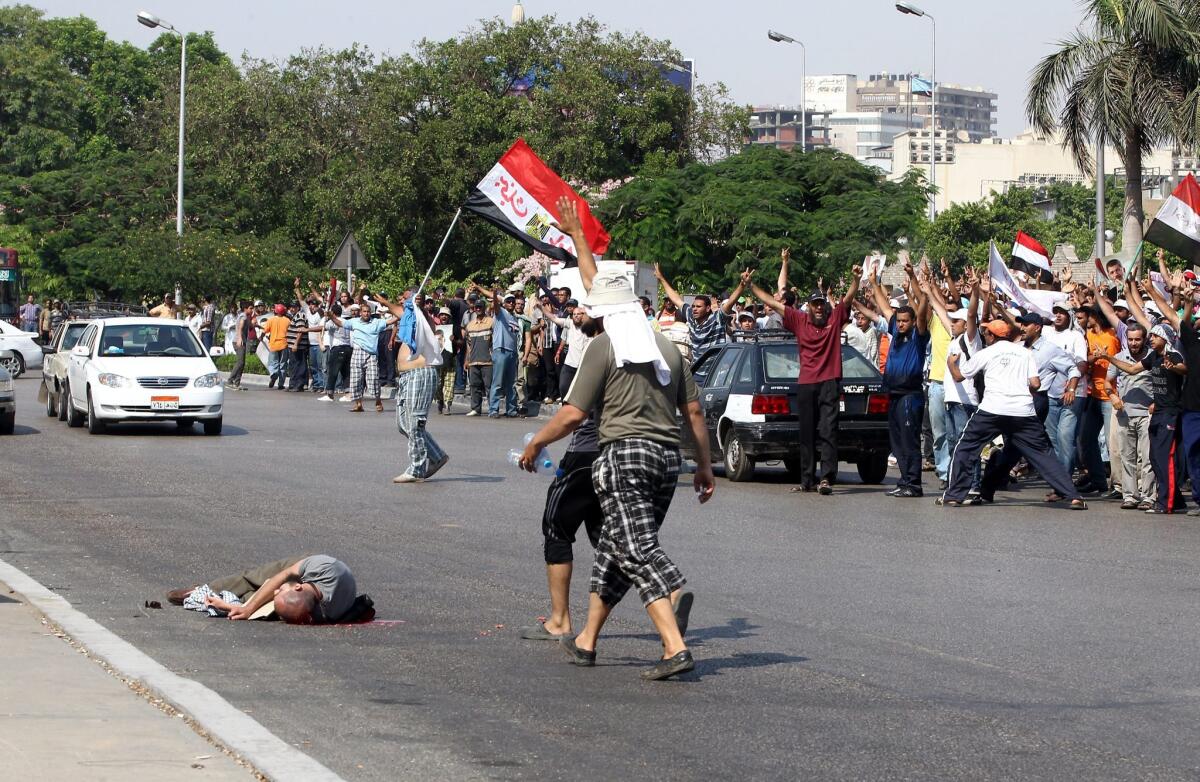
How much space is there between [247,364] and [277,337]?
7.55 m

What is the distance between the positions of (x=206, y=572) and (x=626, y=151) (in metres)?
43.1

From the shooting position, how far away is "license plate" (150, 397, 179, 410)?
901 inches

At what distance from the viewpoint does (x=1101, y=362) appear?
54.1ft

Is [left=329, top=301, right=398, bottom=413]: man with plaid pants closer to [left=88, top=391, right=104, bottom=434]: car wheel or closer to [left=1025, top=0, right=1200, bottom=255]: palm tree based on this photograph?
[left=88, top=391, right=104, bottom=434]: car wheel

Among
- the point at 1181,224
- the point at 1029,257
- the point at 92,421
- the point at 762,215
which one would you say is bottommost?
the point at 92,421

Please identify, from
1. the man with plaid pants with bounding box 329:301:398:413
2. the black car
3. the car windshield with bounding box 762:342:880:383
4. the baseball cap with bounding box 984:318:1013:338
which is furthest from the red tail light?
the man with plaid pants with bounding box 329:301:398:413

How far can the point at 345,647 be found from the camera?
8492mm

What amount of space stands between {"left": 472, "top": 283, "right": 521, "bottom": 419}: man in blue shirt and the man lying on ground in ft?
59.2

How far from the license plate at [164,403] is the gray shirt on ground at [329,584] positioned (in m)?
14.3

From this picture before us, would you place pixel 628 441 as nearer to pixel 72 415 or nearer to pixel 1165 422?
Answer: pixel 1165 422

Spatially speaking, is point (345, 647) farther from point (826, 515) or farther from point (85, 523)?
point (826, 515)

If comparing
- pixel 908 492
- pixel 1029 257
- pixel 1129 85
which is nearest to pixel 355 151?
pixel 1129 85

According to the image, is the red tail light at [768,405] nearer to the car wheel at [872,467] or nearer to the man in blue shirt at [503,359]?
the car wheel at [872,467]

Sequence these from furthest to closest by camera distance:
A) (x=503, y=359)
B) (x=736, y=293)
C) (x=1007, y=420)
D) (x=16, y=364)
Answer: (x=16, y=364) < (x=503, y=359) < (x=736, y=293) < (x=1007, y=420)
